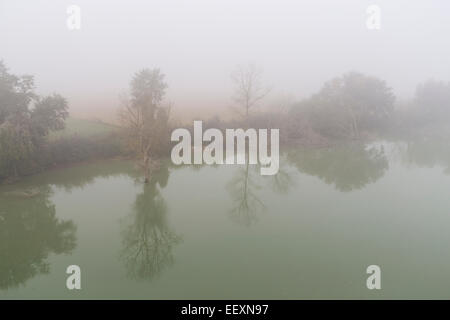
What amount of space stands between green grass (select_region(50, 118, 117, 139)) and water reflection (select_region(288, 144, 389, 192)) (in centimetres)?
1518

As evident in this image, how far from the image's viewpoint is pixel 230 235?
27.0ft

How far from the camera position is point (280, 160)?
1820 cm

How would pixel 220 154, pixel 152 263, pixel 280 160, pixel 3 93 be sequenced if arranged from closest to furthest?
pixel 152 263 < pixel 3 93 < pixel 280 160 < pixel 220 154

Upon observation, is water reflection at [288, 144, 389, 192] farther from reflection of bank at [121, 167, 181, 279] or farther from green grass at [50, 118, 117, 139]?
green grass at [50, 118, 117, 139]

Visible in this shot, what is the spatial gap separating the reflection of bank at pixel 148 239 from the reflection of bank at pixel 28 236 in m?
1.86

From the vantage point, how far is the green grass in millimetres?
19383

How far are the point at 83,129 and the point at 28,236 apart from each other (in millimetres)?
15007

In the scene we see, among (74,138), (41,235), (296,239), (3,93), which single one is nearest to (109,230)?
(41,235)

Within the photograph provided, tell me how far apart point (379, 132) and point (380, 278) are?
26433mm

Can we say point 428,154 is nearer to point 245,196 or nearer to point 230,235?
point 245,196

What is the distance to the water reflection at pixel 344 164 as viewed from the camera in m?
13.4

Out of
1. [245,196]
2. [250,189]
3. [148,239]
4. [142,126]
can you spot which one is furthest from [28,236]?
[250,189]

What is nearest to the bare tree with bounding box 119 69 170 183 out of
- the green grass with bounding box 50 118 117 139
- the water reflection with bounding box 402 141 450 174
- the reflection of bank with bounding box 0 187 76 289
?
the reflection of bank with bounding box 0 187 76 289
